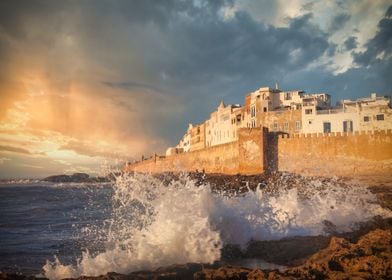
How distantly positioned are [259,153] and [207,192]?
23.7m

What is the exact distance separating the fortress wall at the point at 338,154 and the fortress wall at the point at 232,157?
195 cm

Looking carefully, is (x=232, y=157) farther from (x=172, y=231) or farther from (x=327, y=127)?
(x=172, y=231)

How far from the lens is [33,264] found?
25.3 feet

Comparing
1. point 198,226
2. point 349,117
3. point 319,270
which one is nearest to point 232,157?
point 349,117

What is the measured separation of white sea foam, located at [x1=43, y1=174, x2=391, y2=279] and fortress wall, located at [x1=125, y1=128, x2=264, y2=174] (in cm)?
2014

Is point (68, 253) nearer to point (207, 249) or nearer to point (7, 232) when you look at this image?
point (207, 249)

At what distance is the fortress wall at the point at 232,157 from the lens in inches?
1261

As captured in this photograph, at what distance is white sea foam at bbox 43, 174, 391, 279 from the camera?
6871 mm

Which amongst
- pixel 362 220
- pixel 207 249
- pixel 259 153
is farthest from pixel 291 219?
pixel 259 153

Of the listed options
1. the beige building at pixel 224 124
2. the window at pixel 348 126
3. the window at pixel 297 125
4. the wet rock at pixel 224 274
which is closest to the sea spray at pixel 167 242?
the wet rock at pixel 224 274

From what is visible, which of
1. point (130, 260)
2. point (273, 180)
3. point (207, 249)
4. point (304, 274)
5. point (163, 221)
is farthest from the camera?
point (273, 180)

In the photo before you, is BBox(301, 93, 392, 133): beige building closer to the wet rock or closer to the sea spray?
the sea spray

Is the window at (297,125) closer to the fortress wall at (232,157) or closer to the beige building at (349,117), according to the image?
the beige building at (349,117)

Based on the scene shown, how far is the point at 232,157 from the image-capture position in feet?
116
